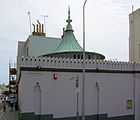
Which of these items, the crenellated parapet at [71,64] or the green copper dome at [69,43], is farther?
the green copper dome at [69,43]

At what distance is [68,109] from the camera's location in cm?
1627

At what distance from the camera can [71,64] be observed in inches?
653

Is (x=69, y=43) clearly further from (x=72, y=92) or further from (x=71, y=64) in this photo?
(x=72, y=92)

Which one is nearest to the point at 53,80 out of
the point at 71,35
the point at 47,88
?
the point at 47,88

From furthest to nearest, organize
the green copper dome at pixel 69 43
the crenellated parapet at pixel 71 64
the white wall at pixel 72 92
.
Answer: the green copper dome at pixel 69 43, the crenellated parapet at pixel 71 64, the white wall at pixel 72 92

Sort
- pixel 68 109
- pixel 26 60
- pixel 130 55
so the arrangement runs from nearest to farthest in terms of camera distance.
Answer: pixel 26 60 → pixel 68 109 → pixel 130 55

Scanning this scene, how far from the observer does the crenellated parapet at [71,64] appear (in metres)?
15.3

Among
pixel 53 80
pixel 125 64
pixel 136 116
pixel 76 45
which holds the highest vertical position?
pixel 76 45

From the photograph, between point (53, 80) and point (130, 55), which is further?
point (130, 55)

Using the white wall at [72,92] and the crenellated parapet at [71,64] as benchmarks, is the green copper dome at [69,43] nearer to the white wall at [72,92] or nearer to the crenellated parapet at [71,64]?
the crenellated parapet at [71,64]

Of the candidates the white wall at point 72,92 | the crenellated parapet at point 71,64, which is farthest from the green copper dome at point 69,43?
the white wall at point 72,92

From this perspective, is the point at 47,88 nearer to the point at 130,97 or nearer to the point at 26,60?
the point at 26,60

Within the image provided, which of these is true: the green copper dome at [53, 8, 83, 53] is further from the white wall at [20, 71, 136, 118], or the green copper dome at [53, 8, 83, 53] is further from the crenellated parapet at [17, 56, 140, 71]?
the white wall at [20, 71, 136, 118]

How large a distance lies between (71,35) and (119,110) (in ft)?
30.6
